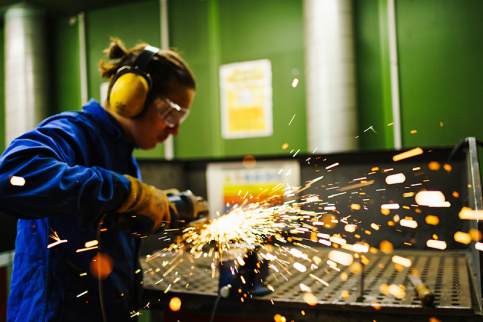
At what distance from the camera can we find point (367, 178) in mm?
1408

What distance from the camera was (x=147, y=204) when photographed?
97 cm

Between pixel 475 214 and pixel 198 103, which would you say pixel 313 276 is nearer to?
pixel 475 214

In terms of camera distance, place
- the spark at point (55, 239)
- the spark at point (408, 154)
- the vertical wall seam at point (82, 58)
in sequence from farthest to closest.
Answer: the vertical wall seam at point (82, 58) < the spark at point (408, 154) < the spark at point (55, 239)

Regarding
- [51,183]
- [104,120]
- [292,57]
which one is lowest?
[51,183]

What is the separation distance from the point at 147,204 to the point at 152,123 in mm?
316

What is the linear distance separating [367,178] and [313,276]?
0.48 m

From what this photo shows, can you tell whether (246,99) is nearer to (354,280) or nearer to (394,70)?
(394,70)

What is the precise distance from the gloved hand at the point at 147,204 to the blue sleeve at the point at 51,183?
0.04 meters

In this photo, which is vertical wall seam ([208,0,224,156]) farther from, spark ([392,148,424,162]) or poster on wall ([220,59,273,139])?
spark ([392,148,424,162])

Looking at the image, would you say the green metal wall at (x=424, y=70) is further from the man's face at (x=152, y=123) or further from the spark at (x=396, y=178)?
the man's face at (x=152, y=123)

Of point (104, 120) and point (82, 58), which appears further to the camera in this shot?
point (82, 58)

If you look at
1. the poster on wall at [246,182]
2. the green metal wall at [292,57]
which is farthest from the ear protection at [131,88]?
the green metal wall at [292,57]

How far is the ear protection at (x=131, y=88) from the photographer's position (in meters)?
1.05

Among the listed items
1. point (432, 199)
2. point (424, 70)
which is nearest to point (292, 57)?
point (424, 70)
